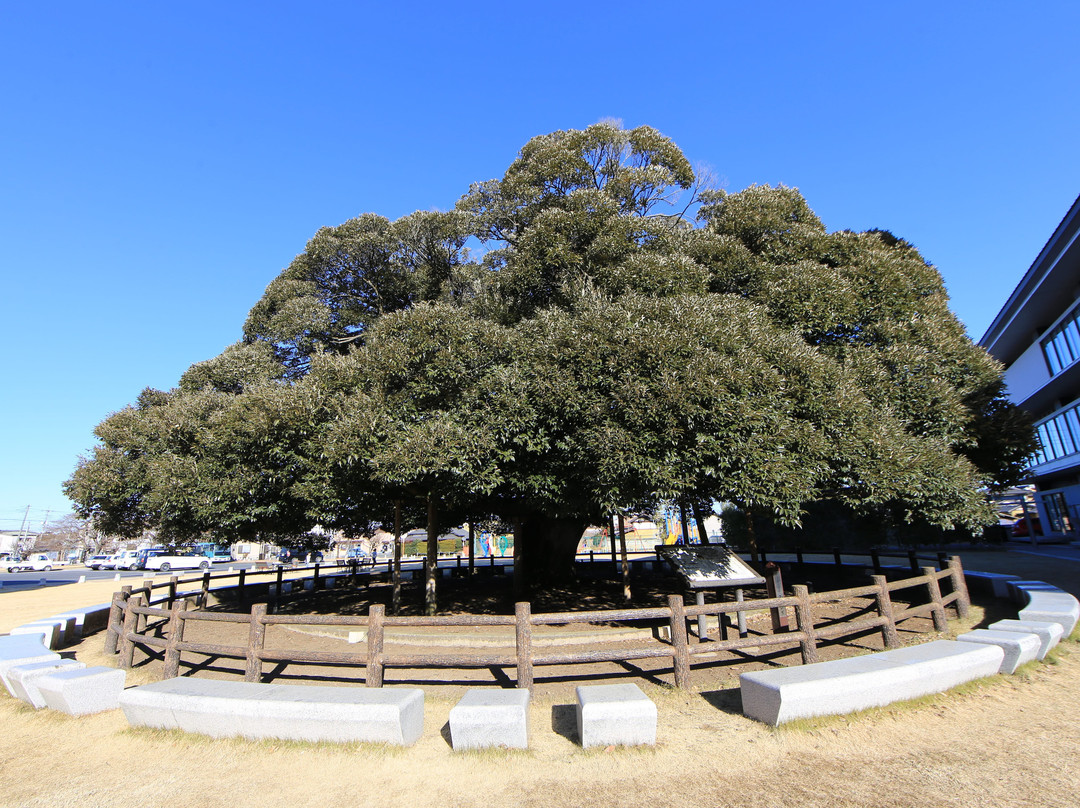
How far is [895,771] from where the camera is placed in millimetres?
4504

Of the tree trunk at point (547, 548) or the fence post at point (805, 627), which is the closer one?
the fence post at point (805, 627)

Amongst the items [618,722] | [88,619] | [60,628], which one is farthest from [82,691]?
[88,619]

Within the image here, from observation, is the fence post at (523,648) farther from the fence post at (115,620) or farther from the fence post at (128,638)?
the fence post at (115,620)

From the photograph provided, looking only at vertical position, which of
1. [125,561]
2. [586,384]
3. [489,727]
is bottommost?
[489,727]

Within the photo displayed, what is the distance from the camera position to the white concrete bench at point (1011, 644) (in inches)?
255

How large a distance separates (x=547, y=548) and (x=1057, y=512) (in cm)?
3332

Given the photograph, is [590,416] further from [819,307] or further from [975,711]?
[819,307]

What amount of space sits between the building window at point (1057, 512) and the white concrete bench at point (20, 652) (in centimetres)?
4262

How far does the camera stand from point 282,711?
534 cm

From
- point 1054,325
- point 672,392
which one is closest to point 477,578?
point 672,392

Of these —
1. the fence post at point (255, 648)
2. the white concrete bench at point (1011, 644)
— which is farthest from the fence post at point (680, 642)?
the fence post at point (255, 648)

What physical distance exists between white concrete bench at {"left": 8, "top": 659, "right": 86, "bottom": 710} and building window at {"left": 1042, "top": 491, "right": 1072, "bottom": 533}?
42287 millimetres

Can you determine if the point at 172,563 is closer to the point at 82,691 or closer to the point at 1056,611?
the point at 82,691

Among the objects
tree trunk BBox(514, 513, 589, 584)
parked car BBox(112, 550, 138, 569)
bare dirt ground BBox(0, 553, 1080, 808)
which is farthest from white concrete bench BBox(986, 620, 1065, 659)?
parked car BBox(112, 550, 138, 569)
